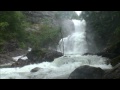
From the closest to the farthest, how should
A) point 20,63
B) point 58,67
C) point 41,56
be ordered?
point 58,67 → point 20,63 → point 41,56

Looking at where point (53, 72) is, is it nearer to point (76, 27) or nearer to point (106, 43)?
point (106, 43)

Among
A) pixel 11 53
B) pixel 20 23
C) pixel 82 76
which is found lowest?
pixel 82 76

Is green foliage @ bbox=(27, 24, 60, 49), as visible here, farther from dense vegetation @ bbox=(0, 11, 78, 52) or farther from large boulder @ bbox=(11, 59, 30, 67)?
large boulder @ bbox=(11, 59, 30, 67)

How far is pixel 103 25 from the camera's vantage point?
1880 cm

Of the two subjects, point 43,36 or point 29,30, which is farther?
point 29,30

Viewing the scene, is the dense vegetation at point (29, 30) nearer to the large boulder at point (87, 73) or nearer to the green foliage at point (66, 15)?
the green foliage at point (66, 15)

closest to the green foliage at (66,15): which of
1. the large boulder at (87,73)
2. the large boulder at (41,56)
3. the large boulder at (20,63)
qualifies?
the large boulder at (41,56)

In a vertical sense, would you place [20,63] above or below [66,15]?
below

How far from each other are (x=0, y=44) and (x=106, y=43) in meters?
8.81

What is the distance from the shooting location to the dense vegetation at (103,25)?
1758 centimetres

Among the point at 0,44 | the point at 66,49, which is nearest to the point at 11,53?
the point at 0,44

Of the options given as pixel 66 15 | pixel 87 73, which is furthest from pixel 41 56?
pixel 66 15

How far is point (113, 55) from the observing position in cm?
1292

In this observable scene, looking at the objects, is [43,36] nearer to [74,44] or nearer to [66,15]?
[74,44]
